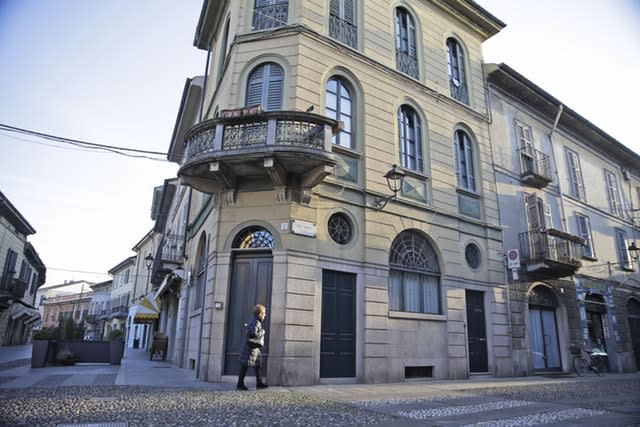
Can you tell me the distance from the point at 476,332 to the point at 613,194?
1505 centimetres

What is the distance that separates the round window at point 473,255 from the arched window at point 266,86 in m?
7.92

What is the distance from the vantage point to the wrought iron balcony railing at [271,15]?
38.7ft

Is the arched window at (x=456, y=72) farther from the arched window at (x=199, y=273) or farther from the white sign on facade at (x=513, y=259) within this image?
the arched window at (x=199, y=273)

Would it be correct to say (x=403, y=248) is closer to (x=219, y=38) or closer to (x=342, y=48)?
(x=342, y=48)

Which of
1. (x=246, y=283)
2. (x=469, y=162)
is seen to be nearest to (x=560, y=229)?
(x=469, y=162)

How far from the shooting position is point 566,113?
1961 centimetres

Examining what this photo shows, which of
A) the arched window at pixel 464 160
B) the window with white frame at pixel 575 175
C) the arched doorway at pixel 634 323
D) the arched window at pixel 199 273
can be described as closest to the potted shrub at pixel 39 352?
the arched window at pixel 199 273

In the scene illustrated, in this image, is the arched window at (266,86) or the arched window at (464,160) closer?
the arched window at (266,86)

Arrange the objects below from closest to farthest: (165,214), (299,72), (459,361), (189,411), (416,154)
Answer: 1. (189,411)
2. (299,72)
3. (459,361)
4. (416,154)
5. (165,214)

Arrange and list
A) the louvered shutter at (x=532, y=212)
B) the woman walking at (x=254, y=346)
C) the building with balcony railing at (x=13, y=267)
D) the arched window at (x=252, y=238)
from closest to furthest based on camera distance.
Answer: the woman walking at (x=254, y=346), the arched window at (x=252, y=238), the louvered shutter at (x=532, y=212), the building with balcony railing at (x=13, y=267)

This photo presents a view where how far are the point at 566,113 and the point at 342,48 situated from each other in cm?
1336

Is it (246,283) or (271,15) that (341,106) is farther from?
(246,283)

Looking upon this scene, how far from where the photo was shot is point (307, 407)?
6.28 m

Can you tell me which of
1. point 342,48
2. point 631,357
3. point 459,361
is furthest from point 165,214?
point 631,357
